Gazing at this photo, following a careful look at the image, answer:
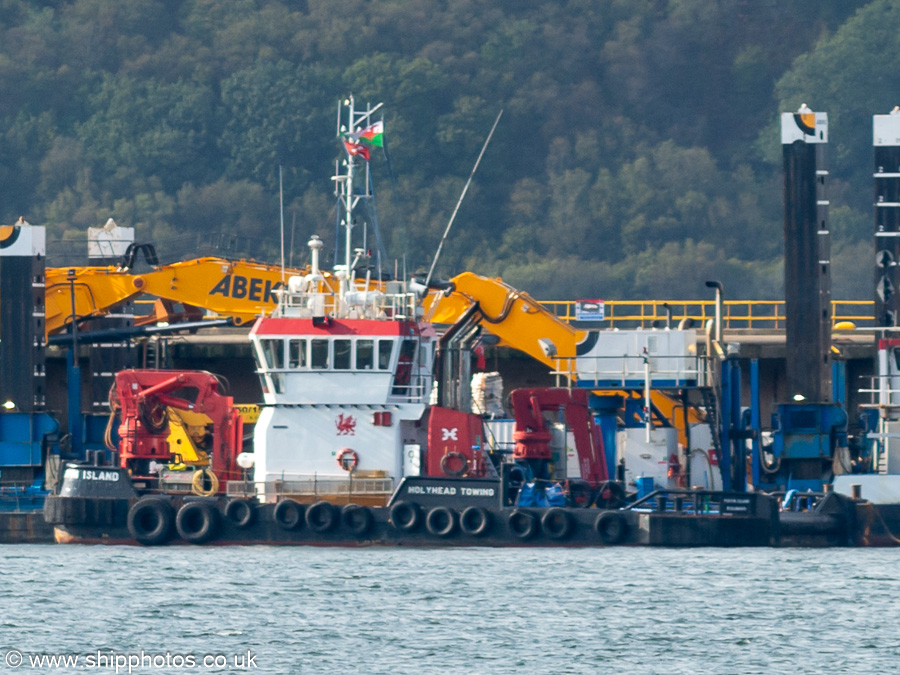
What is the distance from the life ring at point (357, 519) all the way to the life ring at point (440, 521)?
111 centimetres

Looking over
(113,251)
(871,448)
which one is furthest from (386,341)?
(113,251)

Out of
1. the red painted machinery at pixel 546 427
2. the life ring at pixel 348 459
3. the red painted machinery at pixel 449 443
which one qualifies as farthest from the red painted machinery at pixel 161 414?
the red painted machinery at pixel 546 427

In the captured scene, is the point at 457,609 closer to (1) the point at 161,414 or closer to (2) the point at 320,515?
(2) the point at 320,515

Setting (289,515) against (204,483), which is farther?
(204,483)

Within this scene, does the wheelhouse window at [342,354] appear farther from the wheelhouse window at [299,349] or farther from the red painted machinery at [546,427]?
the red painted machinery at [546,427]

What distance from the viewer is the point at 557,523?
3703 centimetres

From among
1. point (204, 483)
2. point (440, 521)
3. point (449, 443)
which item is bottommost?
point (440, 521)

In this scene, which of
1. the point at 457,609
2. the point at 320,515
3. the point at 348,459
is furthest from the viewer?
the point at 348,459

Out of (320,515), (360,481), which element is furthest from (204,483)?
(360,481)

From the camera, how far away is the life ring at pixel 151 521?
37.6 m

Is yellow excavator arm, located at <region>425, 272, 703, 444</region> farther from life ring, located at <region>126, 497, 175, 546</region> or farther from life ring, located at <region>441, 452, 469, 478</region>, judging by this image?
life ring, located at <region>126, 497, 175, 546</region>

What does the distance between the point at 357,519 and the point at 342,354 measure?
3115 mm

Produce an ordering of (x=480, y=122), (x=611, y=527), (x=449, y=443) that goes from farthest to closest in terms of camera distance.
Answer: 1. (x=480, y=122)
2. (x=449, y=443)
3. (x=611, y=527)

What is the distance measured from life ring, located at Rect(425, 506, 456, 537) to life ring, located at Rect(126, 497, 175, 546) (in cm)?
501
